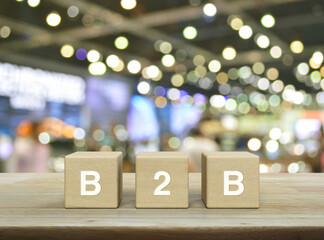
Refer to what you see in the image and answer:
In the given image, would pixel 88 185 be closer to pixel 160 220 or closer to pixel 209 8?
pixel 160 220

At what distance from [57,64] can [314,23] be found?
6529 mm

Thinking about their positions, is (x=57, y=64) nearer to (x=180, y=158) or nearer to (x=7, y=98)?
(x=7, y=98)

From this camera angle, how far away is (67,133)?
981 cm

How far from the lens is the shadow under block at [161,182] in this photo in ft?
3.50

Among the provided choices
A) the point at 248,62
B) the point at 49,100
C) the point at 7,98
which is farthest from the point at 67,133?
the point at 248,62

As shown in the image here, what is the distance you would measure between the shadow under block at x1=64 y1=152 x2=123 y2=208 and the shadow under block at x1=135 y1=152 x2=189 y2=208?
0.07 metres

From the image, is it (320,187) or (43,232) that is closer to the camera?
(43,232)

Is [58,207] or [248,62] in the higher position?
[248,62]

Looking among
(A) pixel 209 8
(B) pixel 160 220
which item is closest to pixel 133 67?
(A) pixel 209 8

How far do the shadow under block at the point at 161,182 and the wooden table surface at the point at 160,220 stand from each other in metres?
0.03

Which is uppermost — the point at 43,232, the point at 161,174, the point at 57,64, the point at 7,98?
the point at 57,64

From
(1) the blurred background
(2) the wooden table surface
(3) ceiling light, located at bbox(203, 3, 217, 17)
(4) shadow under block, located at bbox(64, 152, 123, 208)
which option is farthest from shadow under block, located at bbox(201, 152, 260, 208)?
(3) ceiling light, located at bbox(203, 3, 217, 17)

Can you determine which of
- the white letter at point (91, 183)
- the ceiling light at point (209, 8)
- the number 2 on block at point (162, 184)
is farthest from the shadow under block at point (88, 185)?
the ceiling light at point (209, 8)

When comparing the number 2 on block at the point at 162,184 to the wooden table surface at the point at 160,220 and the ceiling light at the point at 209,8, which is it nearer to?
the wooden table surface at the point at 160,220
